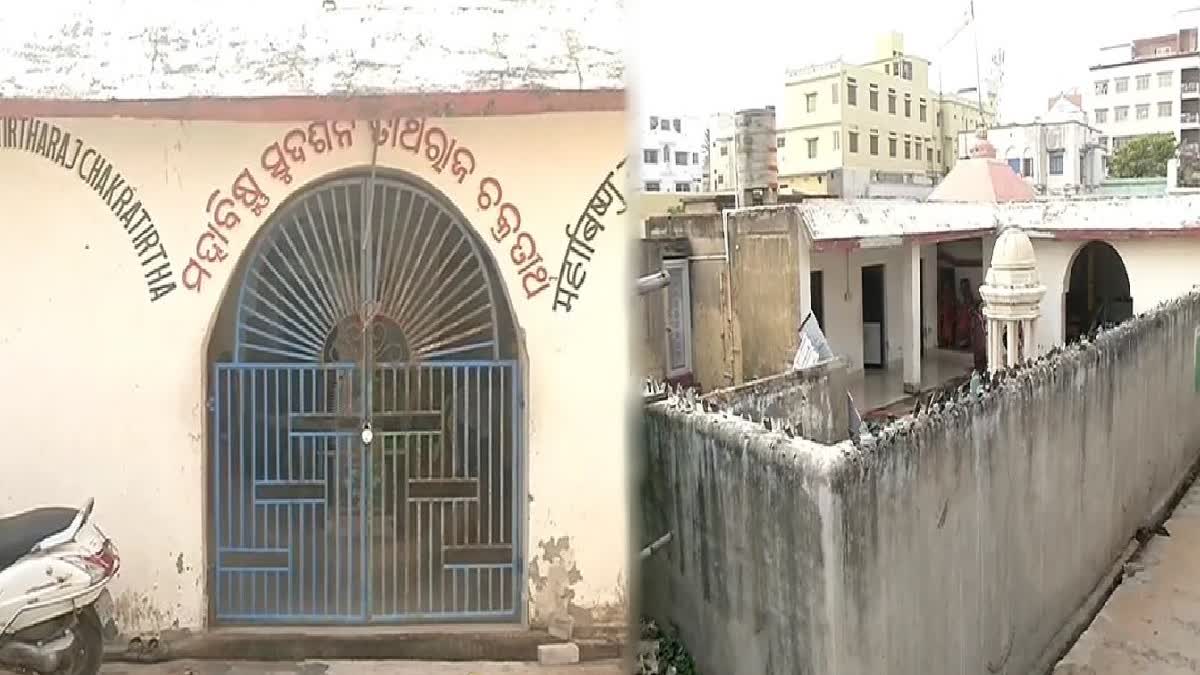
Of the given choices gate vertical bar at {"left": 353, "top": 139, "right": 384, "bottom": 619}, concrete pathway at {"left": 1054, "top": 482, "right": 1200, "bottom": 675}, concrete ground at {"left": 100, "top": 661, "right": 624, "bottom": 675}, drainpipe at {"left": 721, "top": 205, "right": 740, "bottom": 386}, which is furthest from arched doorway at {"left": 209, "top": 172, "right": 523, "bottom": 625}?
drainpipe at {"left": 721, "top": 205, "right": 740, "bottom": 386}

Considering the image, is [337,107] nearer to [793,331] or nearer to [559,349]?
[559,349]

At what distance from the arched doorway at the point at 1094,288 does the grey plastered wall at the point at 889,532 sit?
11.6 metres

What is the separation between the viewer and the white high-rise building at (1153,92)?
48469 millimetres

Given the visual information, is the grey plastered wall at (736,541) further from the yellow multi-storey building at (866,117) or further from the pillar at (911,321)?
the yellow multi-storey building at (866,117)

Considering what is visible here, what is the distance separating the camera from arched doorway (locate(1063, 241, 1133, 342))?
17094 millimetres

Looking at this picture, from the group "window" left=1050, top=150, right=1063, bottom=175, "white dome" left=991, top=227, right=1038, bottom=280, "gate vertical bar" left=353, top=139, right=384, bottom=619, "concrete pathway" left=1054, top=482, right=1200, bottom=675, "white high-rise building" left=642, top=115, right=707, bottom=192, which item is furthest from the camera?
"window" left=1050, top=150, right=1063, bottom=175

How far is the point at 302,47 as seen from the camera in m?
3.92

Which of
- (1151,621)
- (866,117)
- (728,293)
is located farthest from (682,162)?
(1151,621)

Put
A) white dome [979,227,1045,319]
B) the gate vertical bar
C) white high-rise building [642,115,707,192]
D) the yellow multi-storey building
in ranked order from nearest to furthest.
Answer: the gate vertical bar
white dome [979,227,1045,319]
white high-rise building [642,115,707,192]
the yellow multi-storey building

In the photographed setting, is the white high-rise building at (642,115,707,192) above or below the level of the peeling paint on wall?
above

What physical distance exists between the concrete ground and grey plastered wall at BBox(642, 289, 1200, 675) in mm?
642

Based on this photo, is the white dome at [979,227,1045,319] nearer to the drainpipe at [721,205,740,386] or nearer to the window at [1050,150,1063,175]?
the drainpipe at [721,205,740,386]

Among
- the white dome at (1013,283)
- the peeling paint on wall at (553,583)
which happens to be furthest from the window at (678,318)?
the peeling paint on wall at (553,583)

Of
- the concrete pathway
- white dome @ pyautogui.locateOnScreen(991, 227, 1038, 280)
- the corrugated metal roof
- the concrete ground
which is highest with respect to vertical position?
the corrugated metal roof
